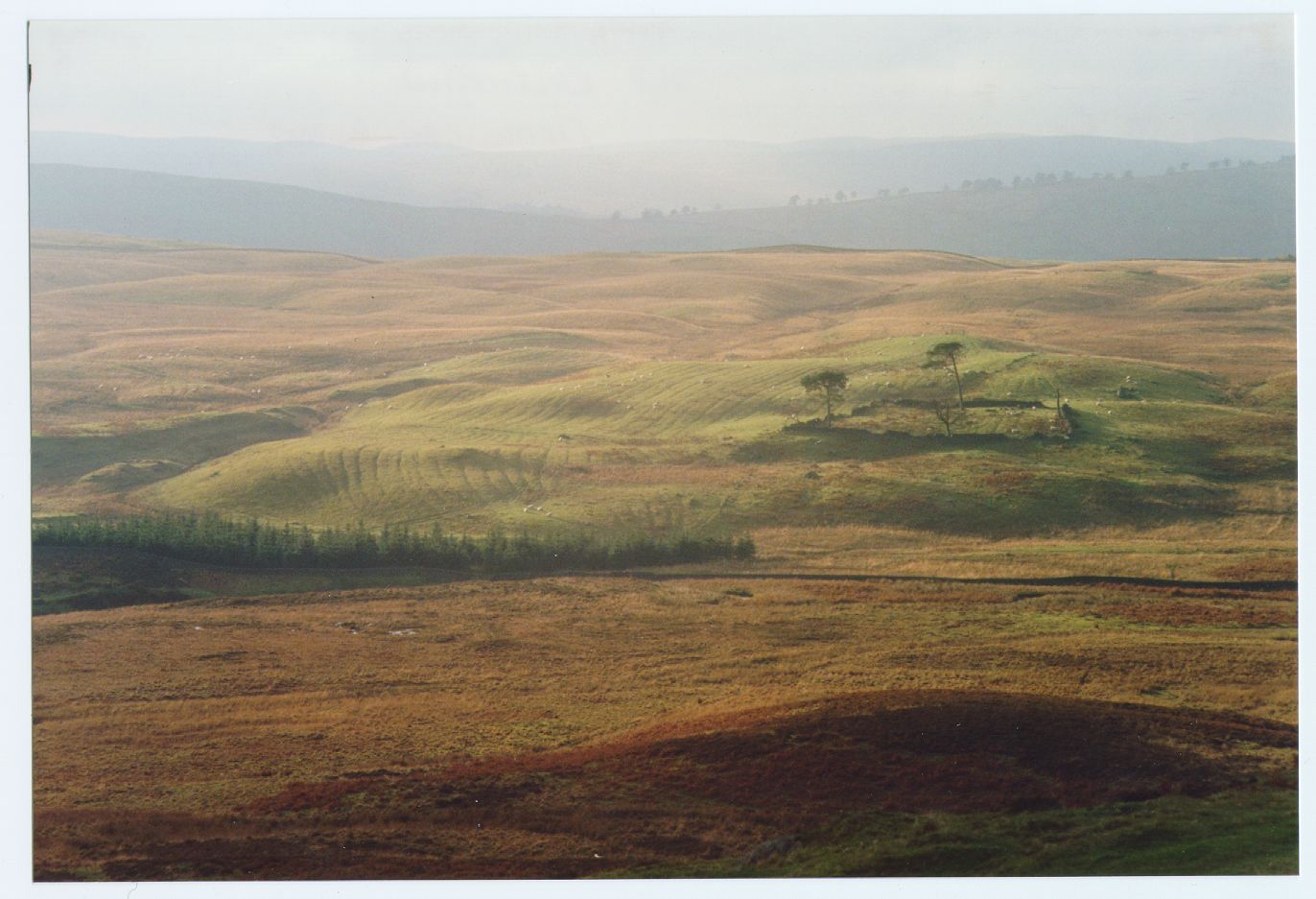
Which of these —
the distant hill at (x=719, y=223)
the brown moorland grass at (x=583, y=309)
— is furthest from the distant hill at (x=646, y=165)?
the brown moorland grass at (x=583, y=309)

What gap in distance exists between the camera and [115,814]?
10141 mm

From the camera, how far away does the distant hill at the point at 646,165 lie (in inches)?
453

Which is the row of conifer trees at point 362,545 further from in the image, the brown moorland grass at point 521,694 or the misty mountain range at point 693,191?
the misty mountain range at point 693,191

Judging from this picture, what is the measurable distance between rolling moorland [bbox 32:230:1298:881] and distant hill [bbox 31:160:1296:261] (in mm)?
232

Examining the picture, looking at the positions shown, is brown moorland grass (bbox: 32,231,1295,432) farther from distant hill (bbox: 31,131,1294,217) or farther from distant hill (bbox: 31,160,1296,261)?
distant hill (bbox: 31,131,1294,217)

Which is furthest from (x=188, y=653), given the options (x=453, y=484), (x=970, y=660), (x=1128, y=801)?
(x=1128, y=801)

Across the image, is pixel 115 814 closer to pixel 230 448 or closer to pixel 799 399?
pixel 230 448

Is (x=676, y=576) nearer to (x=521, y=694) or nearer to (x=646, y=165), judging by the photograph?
(x=521, y=694)

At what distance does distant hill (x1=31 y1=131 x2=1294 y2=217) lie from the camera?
11.5 m

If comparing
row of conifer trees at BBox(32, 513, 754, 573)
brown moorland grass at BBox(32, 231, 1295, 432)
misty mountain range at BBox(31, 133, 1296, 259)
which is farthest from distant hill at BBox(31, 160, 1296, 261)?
row of conifer trees at BBox(32, 513, 754, 573)

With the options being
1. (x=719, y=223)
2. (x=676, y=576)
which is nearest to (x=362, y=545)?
(x=676, y=576)

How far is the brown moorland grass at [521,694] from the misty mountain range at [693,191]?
12.7 feet

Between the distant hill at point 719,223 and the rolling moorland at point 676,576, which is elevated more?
the distant hill at point 719,223

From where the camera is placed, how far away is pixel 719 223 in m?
12.5
